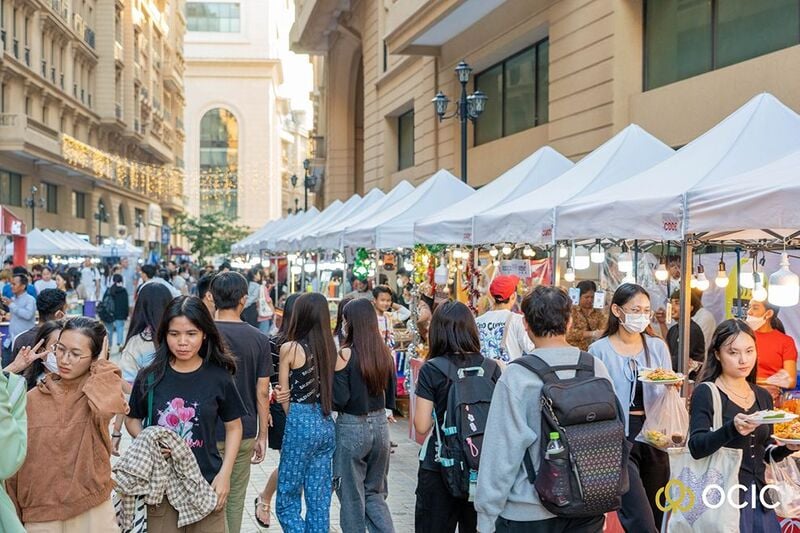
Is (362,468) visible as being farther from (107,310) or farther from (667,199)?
(107,310)

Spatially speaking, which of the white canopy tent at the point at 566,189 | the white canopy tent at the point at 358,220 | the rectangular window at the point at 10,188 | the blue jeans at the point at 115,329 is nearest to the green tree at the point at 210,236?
the rectangular window at the point at 10,188

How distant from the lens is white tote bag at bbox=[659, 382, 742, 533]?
15.6ft

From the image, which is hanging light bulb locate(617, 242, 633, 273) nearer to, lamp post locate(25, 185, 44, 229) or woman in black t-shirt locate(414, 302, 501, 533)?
woman in black t-shirt locate(414, 302, 501, 533)

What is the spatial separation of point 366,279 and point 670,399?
43.1ft

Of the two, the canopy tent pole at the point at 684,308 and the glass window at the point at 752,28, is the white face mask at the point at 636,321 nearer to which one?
the canopy tent pole at the point at 684,308

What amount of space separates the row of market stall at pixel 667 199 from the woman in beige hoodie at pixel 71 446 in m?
4.16

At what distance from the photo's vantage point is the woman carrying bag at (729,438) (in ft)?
15.6

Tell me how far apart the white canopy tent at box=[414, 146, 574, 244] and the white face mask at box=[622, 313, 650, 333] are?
521 cm

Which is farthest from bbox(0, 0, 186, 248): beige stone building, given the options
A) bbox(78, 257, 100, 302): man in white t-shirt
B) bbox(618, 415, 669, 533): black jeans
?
bbox(618, 415, 669, 533): black jeans

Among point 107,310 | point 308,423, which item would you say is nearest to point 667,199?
point 308,423

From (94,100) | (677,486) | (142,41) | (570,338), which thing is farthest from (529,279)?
(142,41)

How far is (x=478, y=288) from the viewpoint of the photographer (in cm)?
1370

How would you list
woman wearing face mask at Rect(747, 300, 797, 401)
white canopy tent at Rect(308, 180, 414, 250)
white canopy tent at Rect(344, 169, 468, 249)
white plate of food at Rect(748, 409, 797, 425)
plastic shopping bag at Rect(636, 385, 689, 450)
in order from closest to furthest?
white plate of food at Rect(748, 409, 797, 425), plastic shopping bag at Rect(636, 385, 689, 450), woman wearing face mask at Rect(747, 300, 797, 401), white canopy tent at Rect(344, 169, 468, 249), white canopy tent at Rect(308, 180, 414, 250)

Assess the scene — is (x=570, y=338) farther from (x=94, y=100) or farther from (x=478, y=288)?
(x=94, y=100)
